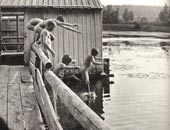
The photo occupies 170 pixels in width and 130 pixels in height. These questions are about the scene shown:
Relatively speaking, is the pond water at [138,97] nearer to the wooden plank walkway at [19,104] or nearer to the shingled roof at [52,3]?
the wooden plank walkway at [19,104]

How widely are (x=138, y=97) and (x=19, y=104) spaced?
759 centimetres

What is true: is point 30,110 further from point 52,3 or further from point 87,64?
point 52,3

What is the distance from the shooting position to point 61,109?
9.73 metres

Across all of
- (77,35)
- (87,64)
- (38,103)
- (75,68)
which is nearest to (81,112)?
(38,103)

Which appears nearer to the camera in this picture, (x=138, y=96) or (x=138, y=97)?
(x=138, y=97)

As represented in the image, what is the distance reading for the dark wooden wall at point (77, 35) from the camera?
12640 mm

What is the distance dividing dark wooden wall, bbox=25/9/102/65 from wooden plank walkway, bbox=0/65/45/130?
4.99 metres

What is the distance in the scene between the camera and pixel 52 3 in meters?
12.6

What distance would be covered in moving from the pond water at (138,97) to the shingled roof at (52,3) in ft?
10.2

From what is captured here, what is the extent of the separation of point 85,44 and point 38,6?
1982 millimetres

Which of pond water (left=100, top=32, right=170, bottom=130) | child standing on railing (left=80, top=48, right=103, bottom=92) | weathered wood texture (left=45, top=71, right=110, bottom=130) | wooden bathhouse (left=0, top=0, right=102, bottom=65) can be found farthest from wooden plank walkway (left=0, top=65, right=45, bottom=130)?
wooden bathhouse (left=0, top=0, right=102, bottom=65)

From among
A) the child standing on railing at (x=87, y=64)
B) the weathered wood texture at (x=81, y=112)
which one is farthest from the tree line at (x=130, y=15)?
the child standing on railing at (x=87, y=64)

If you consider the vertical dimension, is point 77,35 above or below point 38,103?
above

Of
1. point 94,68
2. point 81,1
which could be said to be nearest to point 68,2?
point 81,1
